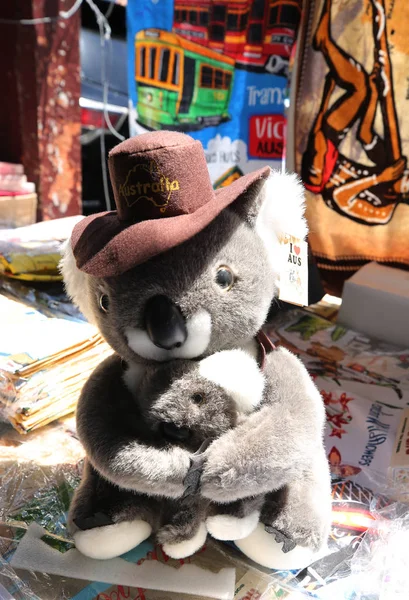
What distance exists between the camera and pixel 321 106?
4.84 ft

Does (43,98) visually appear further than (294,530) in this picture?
Yes

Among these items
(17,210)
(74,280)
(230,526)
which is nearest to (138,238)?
(74,280)

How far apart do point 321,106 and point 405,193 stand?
34cm

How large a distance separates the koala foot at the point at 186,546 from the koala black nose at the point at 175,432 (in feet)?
0.42

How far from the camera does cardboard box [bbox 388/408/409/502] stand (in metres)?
0.85

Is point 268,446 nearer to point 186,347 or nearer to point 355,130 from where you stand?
point 186,347

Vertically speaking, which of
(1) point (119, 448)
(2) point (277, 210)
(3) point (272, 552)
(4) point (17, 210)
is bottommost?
(4) point (17, 210)

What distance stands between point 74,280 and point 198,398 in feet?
0.75

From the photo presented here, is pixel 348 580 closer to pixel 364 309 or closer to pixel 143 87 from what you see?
pixel 364 309

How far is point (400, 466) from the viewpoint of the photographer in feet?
2.91

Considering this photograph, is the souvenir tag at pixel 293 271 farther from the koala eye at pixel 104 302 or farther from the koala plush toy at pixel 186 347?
the koala eye at pixel 104 302

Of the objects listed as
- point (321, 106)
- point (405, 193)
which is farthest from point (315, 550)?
point (321, 106)

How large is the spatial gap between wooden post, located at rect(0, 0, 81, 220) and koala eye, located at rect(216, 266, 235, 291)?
5.40 ft

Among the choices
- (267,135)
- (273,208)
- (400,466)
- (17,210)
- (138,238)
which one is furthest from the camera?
(17,210)
